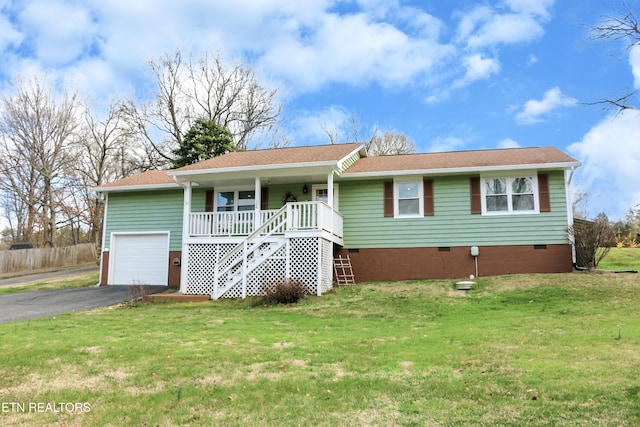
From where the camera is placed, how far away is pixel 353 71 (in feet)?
70.2

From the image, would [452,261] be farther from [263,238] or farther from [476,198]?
[263,238]

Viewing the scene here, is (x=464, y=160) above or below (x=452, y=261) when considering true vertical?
above

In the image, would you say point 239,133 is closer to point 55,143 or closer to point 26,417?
point 55,143

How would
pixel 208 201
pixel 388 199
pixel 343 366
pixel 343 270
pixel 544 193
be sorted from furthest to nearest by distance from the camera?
pixel 208 201, pixel 388 199, pixel 343 270, pixel 544 193, pixel 343 366

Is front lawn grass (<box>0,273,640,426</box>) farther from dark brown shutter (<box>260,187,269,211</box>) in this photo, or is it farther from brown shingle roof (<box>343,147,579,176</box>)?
dark brown shutter (<box>260,187,269,211</box>)

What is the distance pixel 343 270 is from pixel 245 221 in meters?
3.61

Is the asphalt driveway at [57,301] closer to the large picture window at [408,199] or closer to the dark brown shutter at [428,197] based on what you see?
the large picture window at [408,199]

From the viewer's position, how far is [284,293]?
460 inches

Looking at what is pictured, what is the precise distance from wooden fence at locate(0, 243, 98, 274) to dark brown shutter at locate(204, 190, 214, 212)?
614 inches

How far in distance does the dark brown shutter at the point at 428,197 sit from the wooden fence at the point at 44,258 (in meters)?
23.1

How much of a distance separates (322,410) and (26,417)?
9.58 ft

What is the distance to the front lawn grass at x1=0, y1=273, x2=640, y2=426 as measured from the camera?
423 cm

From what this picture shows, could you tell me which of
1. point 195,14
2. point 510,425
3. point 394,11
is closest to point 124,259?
point 195,14

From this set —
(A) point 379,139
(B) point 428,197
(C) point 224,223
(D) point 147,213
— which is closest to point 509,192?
(B) point 428,197
